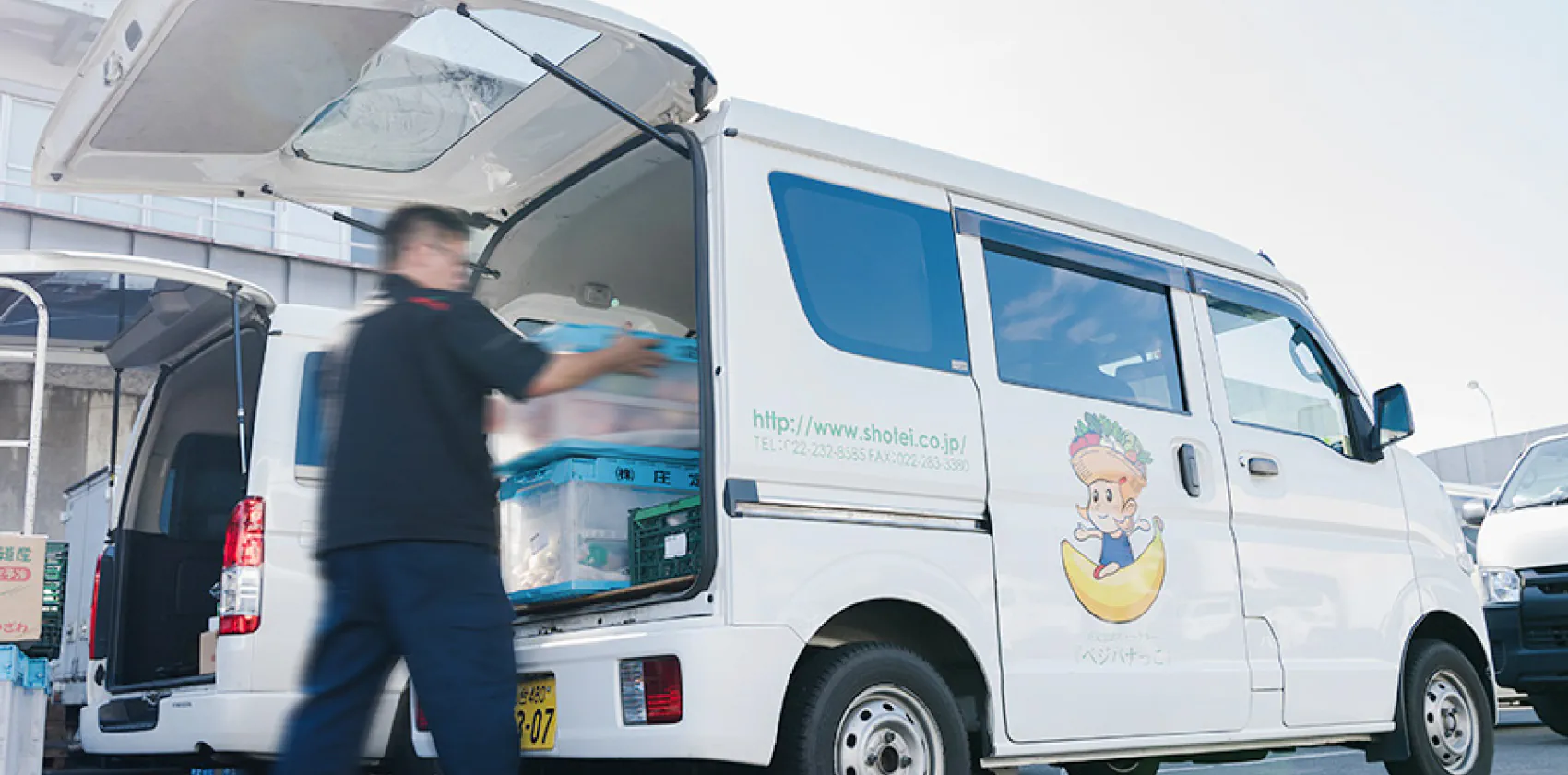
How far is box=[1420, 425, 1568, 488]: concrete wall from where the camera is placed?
27.0 meters

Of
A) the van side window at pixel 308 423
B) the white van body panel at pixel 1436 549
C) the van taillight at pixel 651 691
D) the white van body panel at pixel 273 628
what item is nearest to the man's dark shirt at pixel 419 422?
the van taillight at pixel 651 691

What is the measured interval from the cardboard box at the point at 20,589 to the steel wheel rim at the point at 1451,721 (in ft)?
19.0

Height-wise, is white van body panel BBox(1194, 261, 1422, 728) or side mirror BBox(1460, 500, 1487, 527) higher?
side mirror BBox(1460, 500, 1487, 527)

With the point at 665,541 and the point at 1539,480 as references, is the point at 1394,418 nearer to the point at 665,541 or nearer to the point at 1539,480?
the point at 665,541

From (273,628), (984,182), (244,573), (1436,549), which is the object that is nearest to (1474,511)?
(1436,549)

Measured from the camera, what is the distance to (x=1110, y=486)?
14.9 ft

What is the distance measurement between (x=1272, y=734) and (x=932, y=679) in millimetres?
1828

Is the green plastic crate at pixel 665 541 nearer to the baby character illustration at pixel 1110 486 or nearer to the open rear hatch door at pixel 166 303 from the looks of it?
the baby character illustration at pixel 1110 486

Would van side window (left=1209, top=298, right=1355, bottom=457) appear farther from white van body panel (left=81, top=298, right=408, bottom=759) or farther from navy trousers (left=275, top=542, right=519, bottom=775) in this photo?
white van body panel (left=81, top=298, right=408, bottom=759)

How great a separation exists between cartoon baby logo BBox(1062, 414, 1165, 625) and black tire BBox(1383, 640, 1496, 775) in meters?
1.80

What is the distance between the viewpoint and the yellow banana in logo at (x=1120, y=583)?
171 inches

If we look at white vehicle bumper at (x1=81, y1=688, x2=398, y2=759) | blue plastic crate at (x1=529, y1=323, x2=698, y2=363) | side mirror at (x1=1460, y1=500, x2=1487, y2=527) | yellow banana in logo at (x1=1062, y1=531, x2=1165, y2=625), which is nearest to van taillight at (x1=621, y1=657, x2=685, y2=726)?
blue plastic crate at (x1=529, y1=323, x2=698, y2=363)

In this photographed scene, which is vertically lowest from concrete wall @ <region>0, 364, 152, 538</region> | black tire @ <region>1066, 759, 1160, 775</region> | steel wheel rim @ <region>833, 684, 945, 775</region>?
black tire @ <region>1066, 759, 1160, 775</region>

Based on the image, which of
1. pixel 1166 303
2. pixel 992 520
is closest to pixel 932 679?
pixel 992 520
